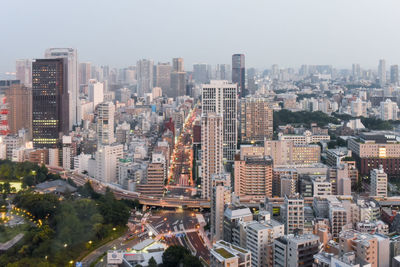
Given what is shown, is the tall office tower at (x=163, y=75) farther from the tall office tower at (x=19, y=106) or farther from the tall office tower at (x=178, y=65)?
the tall office tower at (x=19, y=106)

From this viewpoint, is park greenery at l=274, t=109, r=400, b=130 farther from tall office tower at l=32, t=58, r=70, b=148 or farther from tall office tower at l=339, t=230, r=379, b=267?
tall office tower at l=339, t=230, r=379, b=267

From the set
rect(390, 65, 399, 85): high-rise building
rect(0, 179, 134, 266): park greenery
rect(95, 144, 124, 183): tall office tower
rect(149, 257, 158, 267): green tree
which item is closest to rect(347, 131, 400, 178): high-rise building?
rect(0, 179, 134, 266): park greenery

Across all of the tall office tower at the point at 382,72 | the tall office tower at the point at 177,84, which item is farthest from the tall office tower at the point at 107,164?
the tall office tower at the point at 382,72

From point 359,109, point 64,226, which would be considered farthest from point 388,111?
point 64,226

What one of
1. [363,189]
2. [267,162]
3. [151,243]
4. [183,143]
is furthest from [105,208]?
[183,143]

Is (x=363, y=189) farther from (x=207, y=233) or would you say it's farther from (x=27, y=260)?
(x=27, y=260)

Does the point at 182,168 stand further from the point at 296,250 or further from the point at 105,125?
the point at 296,250
